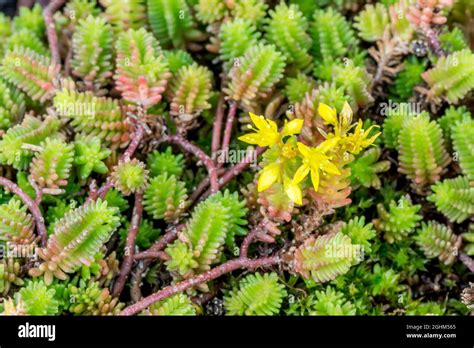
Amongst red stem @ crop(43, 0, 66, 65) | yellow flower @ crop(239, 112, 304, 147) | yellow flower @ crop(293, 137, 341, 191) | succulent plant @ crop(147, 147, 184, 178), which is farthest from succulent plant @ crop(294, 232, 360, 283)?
red stem @ crop(43, 0, 66, 65)

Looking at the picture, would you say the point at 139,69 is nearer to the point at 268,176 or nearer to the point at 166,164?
the point at 166,164

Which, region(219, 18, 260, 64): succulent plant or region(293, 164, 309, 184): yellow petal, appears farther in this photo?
region(219, 18, 260, 64): succulent plant

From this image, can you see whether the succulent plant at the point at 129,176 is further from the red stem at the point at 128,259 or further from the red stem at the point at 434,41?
the red stem at the point at 434,41

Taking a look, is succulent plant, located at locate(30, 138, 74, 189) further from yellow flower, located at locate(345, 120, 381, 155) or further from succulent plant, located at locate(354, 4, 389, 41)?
succulent plant, located at locate(354, 4, 389, 41)

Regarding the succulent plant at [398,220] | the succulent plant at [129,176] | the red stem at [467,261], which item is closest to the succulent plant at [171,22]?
the succulent plant at [129,176]

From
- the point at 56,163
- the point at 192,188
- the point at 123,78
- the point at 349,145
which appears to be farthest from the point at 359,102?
the point at 56,163

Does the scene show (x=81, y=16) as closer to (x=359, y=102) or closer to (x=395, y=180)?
(x=359, y=102)

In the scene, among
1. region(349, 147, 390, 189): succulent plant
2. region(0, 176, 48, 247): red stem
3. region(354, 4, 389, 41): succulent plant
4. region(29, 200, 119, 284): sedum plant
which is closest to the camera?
region(29, 200, 119, 284): sedum plant

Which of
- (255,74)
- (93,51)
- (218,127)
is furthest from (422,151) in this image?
(93,51)

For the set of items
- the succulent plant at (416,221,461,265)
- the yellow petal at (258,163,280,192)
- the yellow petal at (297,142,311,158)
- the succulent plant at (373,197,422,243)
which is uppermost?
the yellow petal at (297,142,311,158)
